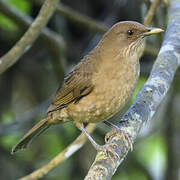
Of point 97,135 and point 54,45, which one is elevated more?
point 54,45

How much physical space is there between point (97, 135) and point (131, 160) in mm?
592

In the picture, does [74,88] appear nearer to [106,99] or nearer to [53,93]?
[106,99]

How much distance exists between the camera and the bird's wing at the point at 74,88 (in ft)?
13.9

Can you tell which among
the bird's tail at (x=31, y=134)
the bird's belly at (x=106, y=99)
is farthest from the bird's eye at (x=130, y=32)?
the bird's tail at (x=31, y=134)

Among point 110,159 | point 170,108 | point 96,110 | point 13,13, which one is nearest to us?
point 110,159

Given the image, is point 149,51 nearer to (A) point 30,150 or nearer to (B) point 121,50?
(B) point 121,50

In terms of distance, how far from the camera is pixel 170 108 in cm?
588

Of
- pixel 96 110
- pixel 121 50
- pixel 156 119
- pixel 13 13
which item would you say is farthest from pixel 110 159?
pixel 156 119

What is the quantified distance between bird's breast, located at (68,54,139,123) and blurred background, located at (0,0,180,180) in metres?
1.60

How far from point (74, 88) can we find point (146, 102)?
3.71ft

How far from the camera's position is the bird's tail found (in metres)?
4.67

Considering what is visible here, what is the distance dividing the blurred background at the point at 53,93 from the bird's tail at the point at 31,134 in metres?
0.89

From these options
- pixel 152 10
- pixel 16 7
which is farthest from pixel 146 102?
pixel 16 7

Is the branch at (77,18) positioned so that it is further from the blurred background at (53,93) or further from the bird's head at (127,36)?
the bird's head at (127,36)
